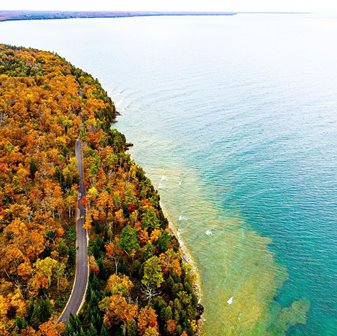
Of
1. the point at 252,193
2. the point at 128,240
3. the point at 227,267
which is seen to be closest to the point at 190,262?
the point at 227,267

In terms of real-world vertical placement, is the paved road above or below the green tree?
below

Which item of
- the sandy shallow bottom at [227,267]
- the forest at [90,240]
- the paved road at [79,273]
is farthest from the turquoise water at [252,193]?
the paved road at [79,273]

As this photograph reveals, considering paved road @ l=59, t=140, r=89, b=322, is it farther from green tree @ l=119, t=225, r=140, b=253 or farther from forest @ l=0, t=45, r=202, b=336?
green tree @ l=119, t=225, r=140, b=253

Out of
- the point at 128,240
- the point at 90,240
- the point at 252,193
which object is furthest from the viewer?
the point at 252,193

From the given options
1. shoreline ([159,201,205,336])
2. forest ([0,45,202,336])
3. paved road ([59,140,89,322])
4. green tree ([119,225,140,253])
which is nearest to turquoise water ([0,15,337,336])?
shoreline ([159,201,205,336])

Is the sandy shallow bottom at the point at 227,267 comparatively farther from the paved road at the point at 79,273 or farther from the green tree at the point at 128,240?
the paved road at the point at 79,273

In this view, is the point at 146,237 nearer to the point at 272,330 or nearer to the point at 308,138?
the point at 272,330

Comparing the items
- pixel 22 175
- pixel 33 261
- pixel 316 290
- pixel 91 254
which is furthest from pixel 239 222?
pixel 22 175

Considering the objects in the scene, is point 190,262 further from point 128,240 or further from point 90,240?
point 90,240

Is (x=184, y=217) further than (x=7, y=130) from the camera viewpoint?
No
